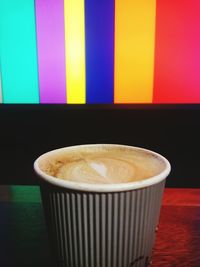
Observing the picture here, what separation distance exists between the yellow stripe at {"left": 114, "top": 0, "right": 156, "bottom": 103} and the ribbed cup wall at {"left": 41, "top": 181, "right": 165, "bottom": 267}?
0.55 m

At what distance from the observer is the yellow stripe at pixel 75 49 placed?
3.37 feet

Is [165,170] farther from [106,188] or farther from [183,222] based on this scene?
[183,222]

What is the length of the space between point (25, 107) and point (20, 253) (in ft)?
1.73

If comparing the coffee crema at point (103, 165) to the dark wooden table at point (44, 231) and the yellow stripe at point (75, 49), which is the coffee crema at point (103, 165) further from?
the yellow stripe at point (75, 49)

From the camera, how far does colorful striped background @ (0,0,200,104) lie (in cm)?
102

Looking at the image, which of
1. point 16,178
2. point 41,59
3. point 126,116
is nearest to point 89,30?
point 41,59

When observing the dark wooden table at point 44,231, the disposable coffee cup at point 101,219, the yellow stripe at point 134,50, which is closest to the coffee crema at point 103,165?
the disposable coffee cup at point 101,219

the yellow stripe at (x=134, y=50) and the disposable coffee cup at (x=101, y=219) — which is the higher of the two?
the yellow stripe at (x=134, y=50)

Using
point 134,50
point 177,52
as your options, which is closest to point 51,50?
point 134,50

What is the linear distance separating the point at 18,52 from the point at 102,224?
2.45 feet

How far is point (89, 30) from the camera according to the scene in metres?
1.04

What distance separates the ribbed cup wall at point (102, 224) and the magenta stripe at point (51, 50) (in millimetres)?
563

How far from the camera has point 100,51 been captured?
1049 millimetres

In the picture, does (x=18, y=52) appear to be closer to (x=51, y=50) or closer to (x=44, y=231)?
(x=51, y=50)
